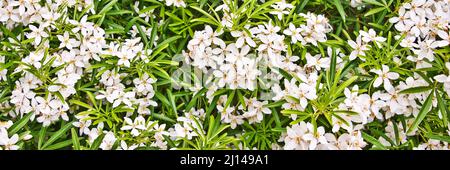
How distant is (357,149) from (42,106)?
3.37ft

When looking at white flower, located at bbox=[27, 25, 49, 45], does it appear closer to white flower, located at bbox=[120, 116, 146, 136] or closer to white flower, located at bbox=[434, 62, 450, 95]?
white flower, located at bbox=[120, 116, 146, 136]

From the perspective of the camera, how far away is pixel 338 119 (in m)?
1.70

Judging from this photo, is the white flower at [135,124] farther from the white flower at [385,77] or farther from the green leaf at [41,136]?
the white flower at [385,77]

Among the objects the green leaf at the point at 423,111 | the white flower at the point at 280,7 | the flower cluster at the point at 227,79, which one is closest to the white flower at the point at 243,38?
the flower cluster at the point at 227,79

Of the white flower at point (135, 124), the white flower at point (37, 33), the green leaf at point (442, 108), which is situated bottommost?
the white flower at point (135, 124)

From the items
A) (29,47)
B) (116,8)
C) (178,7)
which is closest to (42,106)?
(29,47)

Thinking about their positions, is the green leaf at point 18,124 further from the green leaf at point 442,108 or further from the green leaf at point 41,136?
the green leaf at point 442,108

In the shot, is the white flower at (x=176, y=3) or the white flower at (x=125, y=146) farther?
the white flower at (x=176, y=3)

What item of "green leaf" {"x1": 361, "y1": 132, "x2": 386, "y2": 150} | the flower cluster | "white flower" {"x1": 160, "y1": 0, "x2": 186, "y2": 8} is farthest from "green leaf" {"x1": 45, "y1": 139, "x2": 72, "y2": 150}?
"green leaf" {"x1": 361, "y1": 132, "x2": 386, "y2": 150}

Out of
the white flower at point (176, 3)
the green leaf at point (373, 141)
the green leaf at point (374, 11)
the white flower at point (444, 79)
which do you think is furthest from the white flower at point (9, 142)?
the white flower at point (444, 79)

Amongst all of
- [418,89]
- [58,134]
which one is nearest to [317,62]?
[418,89]

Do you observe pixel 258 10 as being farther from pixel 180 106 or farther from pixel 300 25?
pixel 180 106

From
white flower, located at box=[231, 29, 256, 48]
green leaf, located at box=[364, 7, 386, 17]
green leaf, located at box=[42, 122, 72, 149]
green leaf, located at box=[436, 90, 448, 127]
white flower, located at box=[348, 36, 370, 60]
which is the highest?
green leaf, located at box=[364, 7, 386, 17]

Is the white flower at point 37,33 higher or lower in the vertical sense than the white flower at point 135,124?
higher
